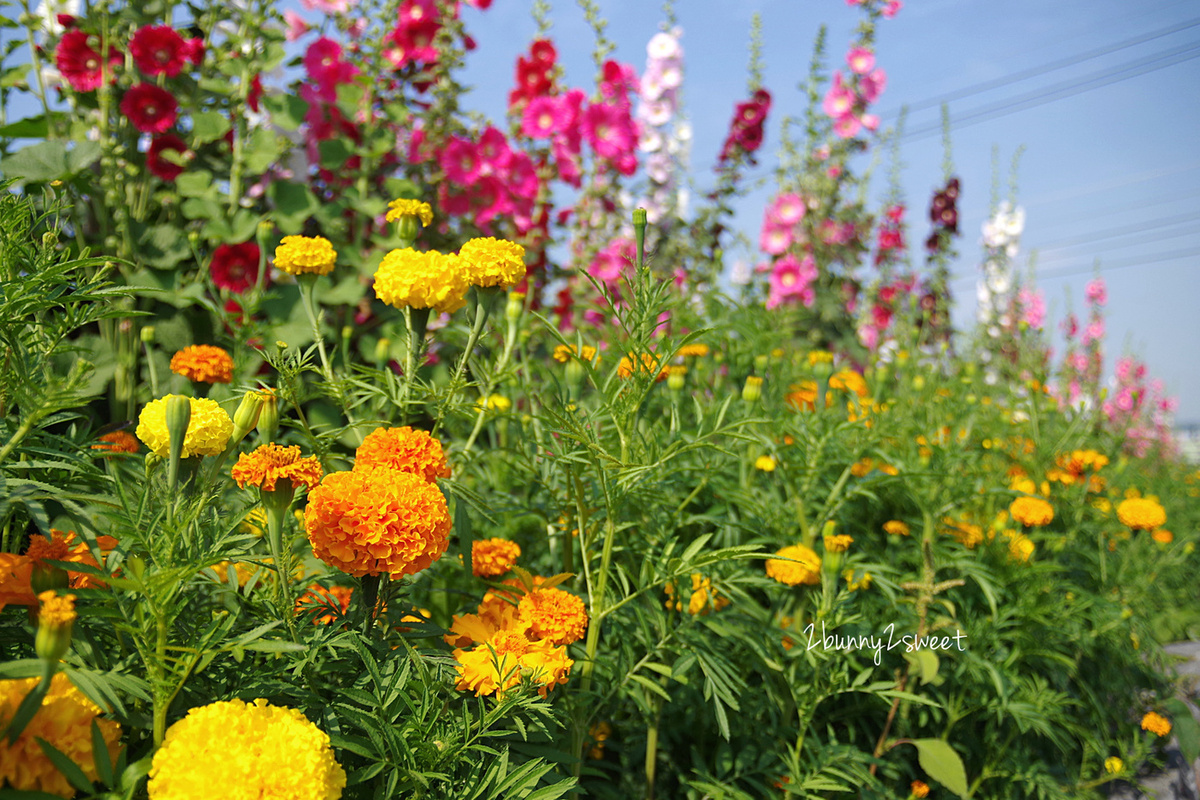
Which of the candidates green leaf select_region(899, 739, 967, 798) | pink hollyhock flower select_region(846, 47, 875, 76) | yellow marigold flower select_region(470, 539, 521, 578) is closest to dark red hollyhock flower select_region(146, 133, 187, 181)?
yellow marigold flower select_region(470, 539, 521, 578)

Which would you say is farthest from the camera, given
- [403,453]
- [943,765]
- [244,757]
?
[943,765]

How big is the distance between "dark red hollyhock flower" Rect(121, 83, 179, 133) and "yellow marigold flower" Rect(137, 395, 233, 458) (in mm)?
1689

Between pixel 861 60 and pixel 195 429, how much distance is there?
4.61 meters

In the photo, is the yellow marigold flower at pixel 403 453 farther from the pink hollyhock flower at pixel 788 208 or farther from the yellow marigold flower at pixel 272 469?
the pink hollyhock flower at pixel 788 208

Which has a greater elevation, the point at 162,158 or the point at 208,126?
the point at 208,126

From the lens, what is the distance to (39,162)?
1.91 meters

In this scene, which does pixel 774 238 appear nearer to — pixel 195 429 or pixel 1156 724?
pixel 1156 724

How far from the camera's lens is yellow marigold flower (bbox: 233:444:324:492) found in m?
0.75

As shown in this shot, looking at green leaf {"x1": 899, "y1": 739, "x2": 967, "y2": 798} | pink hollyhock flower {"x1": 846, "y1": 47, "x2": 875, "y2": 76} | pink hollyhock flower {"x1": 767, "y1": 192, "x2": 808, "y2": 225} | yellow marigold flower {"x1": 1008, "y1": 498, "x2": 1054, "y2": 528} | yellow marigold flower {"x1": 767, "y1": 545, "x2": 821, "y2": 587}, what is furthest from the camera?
pink hollyhock flower {"x1": 846, "y1": 47, "x2": 875, "y2": 76}

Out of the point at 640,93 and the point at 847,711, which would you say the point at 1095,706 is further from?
the point at 640,93

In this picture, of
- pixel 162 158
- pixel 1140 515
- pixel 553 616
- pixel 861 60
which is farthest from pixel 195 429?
pixel 861 60

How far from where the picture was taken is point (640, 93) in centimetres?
389

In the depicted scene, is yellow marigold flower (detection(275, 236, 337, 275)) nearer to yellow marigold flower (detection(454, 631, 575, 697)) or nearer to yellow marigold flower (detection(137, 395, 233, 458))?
yellow marigold flower (detection(137, 395, 233, 458))

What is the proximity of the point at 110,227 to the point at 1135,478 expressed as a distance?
149 inches
